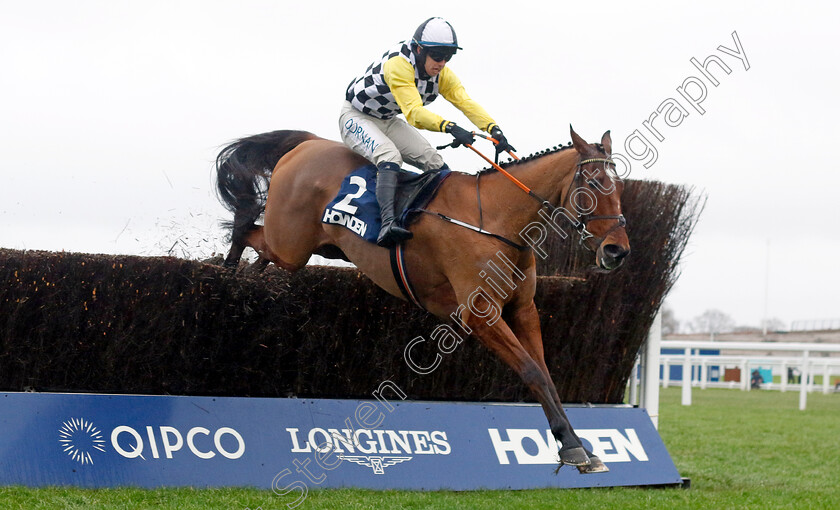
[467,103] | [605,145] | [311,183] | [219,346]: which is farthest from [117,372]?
[605,145]

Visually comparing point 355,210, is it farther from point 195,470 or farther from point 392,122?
point 195,470

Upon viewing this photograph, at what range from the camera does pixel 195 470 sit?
15.7 feet

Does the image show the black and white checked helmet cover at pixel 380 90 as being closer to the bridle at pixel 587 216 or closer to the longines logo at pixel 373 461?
the bridle at pixel 587 216

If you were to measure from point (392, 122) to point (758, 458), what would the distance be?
13.8 feet

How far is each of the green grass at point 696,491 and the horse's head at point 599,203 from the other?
59.3 inches

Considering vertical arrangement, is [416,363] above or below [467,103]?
below

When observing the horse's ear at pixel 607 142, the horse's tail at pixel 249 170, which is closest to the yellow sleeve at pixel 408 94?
the horse's ear at pixel 607 142

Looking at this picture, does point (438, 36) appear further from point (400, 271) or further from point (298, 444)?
point (298, 444)

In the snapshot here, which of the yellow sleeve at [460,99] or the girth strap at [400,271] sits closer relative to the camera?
the girth strap at [400,271]

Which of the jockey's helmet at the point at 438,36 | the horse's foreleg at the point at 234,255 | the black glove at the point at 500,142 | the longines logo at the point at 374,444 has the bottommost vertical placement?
the longines logo at the point at 374,444

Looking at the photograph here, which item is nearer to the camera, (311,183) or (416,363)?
(311,183)

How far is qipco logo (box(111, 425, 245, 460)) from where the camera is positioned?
187 inches

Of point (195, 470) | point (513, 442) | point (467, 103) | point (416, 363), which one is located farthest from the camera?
point (416, 363)

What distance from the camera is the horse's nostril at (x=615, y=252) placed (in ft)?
13.4
